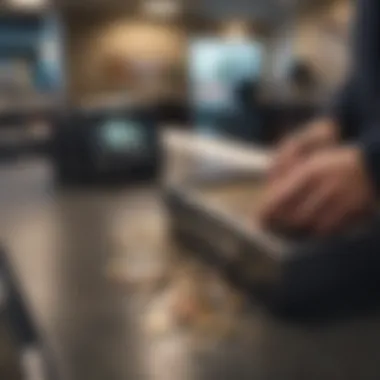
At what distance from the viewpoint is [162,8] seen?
169cm

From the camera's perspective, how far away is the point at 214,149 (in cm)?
128

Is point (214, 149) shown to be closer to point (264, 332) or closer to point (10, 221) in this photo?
point (10, 221)

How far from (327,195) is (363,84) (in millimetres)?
223

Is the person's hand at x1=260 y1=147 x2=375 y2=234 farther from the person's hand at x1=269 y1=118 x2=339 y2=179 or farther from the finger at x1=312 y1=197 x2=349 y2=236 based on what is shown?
the person's hand at x1=269 y1=118 x2=339 y2=179

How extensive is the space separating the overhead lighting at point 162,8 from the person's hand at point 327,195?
1.17 m

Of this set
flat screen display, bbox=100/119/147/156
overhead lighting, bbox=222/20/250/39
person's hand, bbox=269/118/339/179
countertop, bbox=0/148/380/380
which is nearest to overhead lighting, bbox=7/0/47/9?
flat screen display, bbox=100/119/147/156

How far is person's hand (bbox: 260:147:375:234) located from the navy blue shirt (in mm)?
131

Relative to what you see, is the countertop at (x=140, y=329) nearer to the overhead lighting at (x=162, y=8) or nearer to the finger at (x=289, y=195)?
the finger at (x=289, y=195)

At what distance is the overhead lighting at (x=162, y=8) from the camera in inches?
64.6

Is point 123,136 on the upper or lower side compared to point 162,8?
lower

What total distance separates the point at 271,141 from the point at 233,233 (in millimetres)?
1315

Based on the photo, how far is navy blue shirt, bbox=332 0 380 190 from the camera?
693mm

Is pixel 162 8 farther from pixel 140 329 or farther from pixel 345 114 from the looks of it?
pixel 140 329

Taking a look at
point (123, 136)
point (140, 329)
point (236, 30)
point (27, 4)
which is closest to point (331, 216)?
point (140, 329)
